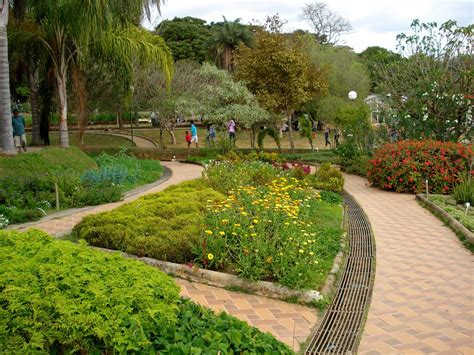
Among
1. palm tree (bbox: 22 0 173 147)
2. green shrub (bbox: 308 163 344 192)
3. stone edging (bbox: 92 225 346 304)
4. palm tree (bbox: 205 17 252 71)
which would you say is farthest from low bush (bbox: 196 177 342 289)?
palm tree (bbox: 205 17 252 71)

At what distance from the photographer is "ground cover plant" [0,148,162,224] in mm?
8828

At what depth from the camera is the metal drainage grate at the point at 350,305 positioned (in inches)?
167

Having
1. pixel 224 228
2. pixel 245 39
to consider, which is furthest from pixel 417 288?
pixel 245 39

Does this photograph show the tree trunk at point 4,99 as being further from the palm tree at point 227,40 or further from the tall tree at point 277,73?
the palm tree at point 227,40

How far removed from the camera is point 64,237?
6902mm

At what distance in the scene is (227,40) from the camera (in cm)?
3575

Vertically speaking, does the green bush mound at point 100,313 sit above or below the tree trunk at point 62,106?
below

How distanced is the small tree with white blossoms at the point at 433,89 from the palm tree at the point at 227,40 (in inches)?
782

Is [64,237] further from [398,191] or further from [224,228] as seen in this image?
[398,191]

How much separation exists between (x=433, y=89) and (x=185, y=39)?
33.0 meters

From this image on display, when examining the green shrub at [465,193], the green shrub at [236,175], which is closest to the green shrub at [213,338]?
the green shrub at [236,175]

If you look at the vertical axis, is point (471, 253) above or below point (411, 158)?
below

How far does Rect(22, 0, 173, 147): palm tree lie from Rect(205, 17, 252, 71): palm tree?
17.8m

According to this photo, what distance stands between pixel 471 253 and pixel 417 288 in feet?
6.31
